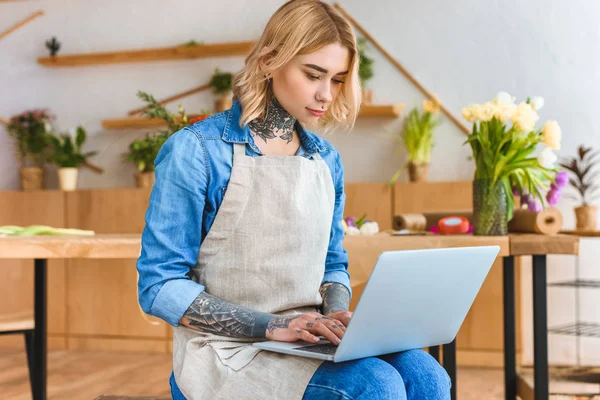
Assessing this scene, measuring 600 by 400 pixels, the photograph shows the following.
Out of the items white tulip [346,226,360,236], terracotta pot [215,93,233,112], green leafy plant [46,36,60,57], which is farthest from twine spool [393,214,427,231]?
green leafy plant [46,36,60,57]

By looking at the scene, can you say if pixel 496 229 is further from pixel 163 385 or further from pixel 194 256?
pixel 163 385

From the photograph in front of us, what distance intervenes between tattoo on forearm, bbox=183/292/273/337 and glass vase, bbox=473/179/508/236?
1.57m

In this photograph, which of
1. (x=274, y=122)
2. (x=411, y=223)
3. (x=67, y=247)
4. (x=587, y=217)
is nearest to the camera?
(x=274, y=122)

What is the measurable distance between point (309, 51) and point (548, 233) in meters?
1.62

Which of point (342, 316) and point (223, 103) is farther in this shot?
point (223, 103)

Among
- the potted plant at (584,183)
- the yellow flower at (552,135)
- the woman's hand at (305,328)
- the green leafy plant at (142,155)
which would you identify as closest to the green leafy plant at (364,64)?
the potted plant at (584,183)

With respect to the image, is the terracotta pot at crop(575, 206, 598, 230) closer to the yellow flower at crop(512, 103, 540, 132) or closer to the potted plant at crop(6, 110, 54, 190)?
the yellow flower at crop(512, 103, 540, 132)

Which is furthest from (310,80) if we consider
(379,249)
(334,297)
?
(379,249)

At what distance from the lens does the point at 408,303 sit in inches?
44.8

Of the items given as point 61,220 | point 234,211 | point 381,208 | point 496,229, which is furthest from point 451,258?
point 61,220

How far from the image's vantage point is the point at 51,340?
492 cm

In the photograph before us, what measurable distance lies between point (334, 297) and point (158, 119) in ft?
12.4

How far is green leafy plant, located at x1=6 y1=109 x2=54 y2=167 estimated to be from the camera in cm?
512

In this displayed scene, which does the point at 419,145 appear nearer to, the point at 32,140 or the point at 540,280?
the point at 540,280
